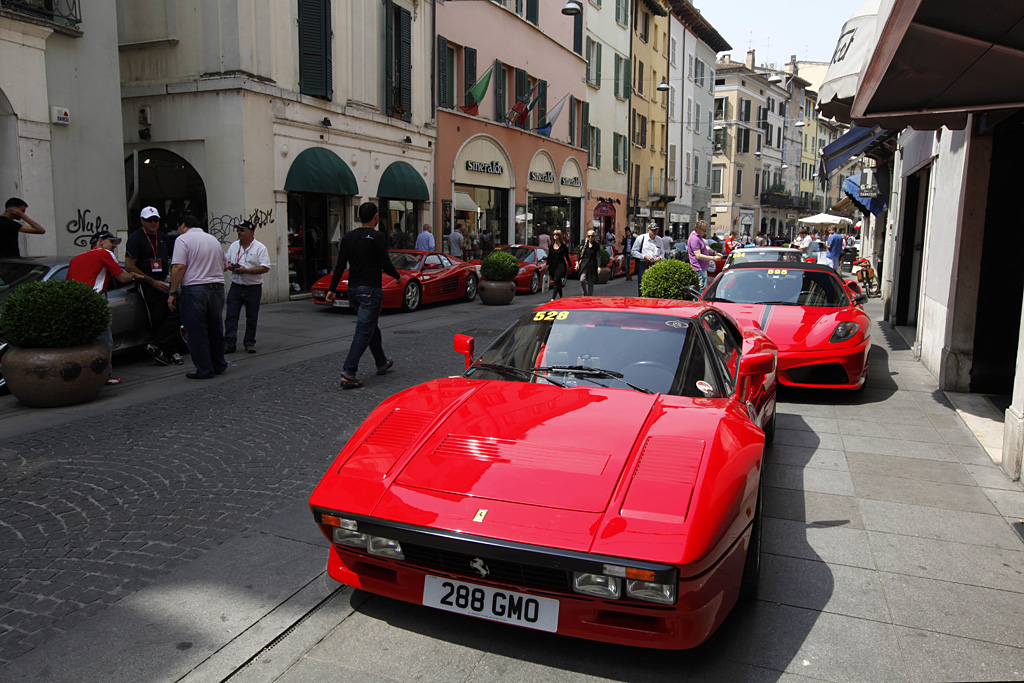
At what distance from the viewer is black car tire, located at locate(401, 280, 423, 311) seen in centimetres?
1581

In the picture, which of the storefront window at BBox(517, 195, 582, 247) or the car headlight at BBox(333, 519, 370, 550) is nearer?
the car headlight at BBox(333, 519, 370, 550)

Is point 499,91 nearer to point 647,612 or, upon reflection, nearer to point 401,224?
point 401,224

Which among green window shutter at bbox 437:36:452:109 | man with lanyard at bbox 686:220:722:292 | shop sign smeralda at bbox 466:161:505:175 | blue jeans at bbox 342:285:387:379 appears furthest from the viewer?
shop sign smeralda at bbox 466:161:505:175

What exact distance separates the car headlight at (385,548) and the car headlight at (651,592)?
907 millimetres

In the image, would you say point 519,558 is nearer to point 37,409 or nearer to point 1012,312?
point 37,409

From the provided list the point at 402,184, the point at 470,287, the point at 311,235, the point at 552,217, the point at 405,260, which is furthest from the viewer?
the point at 552,217

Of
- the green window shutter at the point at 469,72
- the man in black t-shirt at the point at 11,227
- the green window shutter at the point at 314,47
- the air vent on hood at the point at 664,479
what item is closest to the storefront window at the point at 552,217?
the green window shutter at the point at 469,72

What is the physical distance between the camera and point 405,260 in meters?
16.8

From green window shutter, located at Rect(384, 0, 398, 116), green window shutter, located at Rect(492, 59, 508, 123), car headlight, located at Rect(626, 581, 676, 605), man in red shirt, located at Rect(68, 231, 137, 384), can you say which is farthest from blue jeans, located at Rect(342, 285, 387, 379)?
green window shutter, located at Rect(492, 59, 508, 123)

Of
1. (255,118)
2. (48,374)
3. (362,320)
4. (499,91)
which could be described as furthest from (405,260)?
(499,91)

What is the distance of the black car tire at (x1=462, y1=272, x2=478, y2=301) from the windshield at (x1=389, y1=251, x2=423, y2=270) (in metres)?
1.85

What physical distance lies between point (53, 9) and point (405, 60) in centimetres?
1044

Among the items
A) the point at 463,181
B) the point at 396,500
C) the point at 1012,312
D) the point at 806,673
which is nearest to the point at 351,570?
the point at 396,500

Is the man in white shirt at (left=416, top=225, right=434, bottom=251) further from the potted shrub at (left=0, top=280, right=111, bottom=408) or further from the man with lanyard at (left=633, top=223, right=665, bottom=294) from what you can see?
the potted shrub at (left=0, top=280, right=111, bottom=408)
